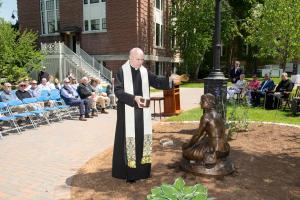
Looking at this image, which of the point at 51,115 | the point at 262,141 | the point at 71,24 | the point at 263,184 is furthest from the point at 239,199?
the point at 71,24

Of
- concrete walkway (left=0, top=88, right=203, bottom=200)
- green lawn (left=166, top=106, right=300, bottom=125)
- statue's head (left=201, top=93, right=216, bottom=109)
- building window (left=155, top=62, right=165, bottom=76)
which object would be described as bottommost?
concrete walkway (left=0, top=88, right=203, bottom=200)

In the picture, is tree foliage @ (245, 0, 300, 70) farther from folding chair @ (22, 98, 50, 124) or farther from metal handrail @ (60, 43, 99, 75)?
folding chair @ (22, 98, 50, 124)

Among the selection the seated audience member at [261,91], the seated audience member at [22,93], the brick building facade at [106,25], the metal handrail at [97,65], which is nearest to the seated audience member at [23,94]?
the seated audience member at [22,93]

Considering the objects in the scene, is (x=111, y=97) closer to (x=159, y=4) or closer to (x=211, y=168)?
(x=211, y=168)

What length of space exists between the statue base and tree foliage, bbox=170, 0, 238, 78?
26.3 m

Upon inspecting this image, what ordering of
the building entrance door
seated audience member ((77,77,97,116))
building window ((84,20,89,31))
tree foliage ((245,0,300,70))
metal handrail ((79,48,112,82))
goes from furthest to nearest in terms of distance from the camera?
the building entrance door → building window ((84,20,89,31)) → metal handrail ((79,48,112,82)) → tree foliage ((245,0,300,70)) → seated audience member ((77,77,97,116))

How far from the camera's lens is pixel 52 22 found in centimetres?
3002

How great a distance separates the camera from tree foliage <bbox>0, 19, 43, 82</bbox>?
18.1 meters

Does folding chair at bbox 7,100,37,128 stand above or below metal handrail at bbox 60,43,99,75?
below

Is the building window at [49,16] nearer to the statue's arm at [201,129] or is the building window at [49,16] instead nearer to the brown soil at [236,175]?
the brown soil at [236,175]

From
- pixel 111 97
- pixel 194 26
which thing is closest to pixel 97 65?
pixel 194 26

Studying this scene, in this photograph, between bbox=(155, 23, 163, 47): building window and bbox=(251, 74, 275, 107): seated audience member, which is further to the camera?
bbox=(155, 23, 163, 47): building window

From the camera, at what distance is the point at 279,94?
13219mm

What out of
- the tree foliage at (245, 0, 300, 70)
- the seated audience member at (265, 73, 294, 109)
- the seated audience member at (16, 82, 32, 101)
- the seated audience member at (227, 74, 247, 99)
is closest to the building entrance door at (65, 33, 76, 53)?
the tree foliage at (245, 0, 300, 70)
